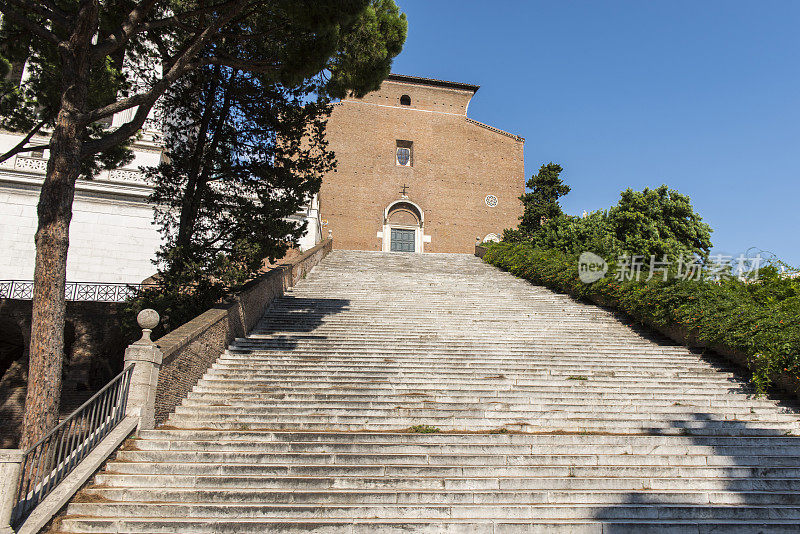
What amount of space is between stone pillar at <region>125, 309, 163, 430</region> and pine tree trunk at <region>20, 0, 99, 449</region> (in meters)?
0.74

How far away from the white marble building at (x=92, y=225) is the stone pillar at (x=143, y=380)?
33.1 ft

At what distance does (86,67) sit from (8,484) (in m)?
4.94

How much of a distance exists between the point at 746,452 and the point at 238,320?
7942 millimetres

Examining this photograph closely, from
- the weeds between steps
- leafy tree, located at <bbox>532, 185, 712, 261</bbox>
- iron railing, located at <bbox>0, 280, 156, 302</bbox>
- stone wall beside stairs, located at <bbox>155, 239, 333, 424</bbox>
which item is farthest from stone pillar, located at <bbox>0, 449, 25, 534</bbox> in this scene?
leafy tree, located at <bbox>532, 185, 712, 261</bbox>

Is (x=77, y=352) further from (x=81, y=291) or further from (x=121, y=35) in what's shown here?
(x=121, y=35)

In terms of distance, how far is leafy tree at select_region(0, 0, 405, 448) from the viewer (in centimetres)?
583

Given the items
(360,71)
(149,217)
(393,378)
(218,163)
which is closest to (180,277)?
(218,163)

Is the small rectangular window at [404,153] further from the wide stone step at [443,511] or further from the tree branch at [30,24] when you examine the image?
the wide stone step at [443,511]

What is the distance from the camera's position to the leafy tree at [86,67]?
5832 millimetres

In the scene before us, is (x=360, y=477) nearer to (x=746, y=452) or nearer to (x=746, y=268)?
(x=746, y=452)

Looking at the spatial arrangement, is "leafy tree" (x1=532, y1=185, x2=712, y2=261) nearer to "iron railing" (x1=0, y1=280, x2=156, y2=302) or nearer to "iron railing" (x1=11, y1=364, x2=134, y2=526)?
"iron railing" (x1=0, y1=280, x2=156, y2=302)

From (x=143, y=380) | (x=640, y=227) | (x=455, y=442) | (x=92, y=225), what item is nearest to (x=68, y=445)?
(x=143, y=380)

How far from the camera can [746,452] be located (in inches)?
245

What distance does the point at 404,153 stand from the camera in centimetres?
2795
